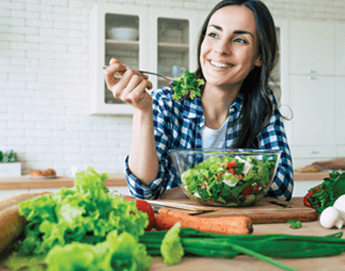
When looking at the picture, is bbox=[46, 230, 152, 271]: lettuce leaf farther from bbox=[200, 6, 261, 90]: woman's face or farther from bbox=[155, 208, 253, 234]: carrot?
bbox=[200, 6, 261, 90]: woman's face

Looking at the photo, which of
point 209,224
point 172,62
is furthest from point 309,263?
point 172,62

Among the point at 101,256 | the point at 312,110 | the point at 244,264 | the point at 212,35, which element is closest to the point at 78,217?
the point at 101,256

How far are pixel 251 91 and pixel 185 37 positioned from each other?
1.70m

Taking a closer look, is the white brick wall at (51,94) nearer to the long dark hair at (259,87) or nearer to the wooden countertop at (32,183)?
the wooden countertop at (32,183)

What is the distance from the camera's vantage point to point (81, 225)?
0.49 metres

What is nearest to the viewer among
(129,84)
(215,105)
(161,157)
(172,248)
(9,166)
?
(172,248)

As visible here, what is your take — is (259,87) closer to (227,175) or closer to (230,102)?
(230,102)

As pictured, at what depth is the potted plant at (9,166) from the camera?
9.36ft

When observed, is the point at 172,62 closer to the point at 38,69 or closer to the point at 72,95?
the point at 72,95

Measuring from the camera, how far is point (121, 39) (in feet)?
9.87

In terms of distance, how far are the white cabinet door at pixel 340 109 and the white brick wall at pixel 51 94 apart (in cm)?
210

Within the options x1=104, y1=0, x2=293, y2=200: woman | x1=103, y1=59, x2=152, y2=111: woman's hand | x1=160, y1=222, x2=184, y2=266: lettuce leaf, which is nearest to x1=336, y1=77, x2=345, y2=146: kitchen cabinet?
x1=104, y1=0, x2=293, y2=200: woman

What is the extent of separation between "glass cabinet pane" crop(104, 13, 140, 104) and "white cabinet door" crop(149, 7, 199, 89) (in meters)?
0.14

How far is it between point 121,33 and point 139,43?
17 cm
